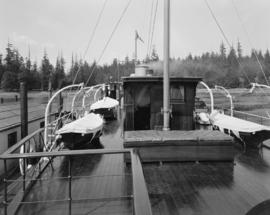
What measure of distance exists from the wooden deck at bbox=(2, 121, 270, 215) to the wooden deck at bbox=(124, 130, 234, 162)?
14 cm

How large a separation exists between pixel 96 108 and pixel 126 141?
482cm

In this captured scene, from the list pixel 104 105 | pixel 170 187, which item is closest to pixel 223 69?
pixel 104 105

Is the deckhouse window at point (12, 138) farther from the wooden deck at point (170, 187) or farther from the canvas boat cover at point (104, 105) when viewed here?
the wooden deck at point (170, 187)

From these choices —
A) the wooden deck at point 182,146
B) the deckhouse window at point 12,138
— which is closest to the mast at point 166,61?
the wooden deck at point 182,146

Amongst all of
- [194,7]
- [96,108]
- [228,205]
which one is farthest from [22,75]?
[228,205]

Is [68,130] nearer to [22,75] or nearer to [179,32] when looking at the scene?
[179,32]

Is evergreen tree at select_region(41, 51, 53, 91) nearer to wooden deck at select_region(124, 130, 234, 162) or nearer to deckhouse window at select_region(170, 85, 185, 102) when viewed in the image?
deckhouse window at select_region(170, 85, 185, 102)

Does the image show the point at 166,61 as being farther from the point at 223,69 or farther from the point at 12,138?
the point at 223,69

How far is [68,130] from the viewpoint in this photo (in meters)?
4.83

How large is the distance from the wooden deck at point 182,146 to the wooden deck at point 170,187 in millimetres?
143

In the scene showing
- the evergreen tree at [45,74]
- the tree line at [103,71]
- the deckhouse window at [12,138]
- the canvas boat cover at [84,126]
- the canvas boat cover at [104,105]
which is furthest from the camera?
the evergreen tree at [45,74]

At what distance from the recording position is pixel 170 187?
128 inches

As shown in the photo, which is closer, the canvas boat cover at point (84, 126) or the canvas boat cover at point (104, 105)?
the canvas boat cover at point (84, 126)

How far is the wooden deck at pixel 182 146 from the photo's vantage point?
406 cm
